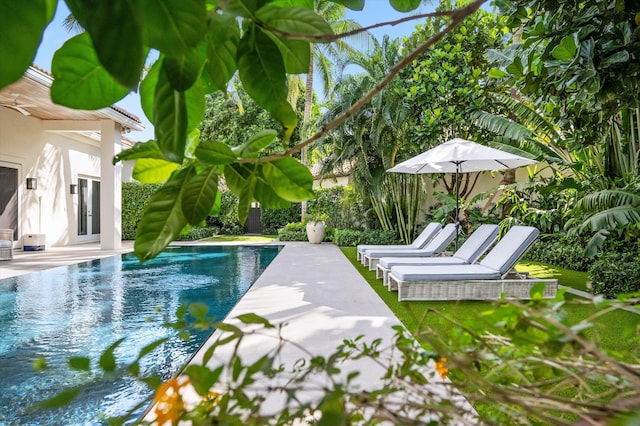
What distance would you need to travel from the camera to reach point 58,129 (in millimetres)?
15414

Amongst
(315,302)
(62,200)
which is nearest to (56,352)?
(315,302)

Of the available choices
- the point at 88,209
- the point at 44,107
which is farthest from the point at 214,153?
the point at 88,209

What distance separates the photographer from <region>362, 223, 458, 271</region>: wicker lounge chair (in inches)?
392

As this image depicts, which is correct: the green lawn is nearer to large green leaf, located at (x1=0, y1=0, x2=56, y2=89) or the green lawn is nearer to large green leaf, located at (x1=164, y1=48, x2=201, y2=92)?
large green leaf, located at (x1=164, y1=48, x2=201, y2=92)

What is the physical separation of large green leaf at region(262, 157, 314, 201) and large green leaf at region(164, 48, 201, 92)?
0.32 m

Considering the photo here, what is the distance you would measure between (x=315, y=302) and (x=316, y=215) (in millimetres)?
12107

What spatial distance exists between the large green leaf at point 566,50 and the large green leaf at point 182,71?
10.8ft

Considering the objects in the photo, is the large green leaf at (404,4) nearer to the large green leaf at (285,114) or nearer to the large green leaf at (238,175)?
the large green leaf at (285,114)

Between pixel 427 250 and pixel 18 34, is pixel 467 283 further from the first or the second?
pixel 18 34

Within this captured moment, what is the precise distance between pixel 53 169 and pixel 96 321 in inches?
516

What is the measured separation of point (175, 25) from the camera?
1.39 feet

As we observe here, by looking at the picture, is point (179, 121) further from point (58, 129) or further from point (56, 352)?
point (58, 129)

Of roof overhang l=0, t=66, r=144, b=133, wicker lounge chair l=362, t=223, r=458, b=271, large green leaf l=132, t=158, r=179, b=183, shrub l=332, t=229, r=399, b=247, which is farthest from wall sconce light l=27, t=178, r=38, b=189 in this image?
large green leaf l=132, t=158, r=179, b=183

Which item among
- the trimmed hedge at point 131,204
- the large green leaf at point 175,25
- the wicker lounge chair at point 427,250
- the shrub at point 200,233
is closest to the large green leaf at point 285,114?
the large green leaf at point 175,25
